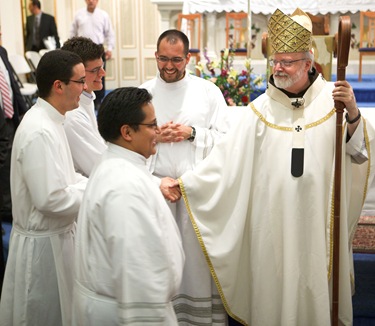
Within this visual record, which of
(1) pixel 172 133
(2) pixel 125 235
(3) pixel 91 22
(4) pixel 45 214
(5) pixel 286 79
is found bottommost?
(4) pixel 45 214

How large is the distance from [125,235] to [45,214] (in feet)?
2.70

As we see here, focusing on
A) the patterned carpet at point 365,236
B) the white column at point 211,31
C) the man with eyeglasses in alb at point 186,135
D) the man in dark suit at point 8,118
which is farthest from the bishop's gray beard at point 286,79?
the white column at point 211,31

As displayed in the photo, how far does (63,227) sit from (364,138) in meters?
1.53

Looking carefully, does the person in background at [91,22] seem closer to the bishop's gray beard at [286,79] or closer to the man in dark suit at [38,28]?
the man in dark suit at [38,28]

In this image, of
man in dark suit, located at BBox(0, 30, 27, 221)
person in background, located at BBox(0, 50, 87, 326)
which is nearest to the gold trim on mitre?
person in background, located at BBox(0, 50, 87, 326)

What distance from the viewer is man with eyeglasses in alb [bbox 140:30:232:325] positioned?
3.41 meters

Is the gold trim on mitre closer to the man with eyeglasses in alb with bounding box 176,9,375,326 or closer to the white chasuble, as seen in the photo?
the man with eyeglasses in alb with bounding box 176,9,375,326

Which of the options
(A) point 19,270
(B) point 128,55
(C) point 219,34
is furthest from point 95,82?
(B) point 128,55

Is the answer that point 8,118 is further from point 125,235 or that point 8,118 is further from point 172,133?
point 125,235

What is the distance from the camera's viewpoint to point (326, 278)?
3.18 m

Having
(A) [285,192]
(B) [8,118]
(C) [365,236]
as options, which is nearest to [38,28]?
(B) [8,118]

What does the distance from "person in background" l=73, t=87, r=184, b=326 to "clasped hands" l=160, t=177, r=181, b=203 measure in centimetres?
91

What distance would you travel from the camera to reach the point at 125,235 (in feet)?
6.91

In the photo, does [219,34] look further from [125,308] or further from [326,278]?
[125,308]
